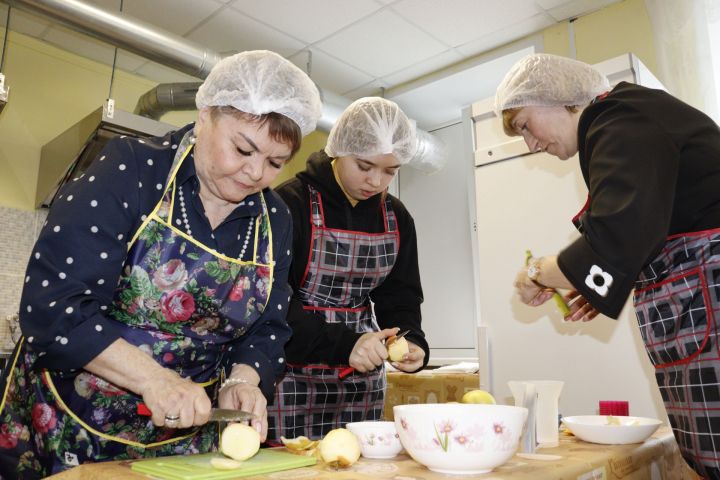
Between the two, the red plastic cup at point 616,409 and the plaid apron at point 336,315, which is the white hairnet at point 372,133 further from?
the red plastic cup at point 616,409

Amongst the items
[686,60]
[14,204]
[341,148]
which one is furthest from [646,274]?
[14,204]

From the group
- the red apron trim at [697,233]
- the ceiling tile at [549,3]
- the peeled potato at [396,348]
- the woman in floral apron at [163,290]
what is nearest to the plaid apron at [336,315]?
the peeled potato at [396,348]

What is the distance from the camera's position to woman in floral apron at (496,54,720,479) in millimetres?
1069

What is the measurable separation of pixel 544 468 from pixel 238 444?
47cm

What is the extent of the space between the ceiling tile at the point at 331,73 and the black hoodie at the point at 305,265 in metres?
2.10

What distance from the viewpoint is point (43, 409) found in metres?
1.10

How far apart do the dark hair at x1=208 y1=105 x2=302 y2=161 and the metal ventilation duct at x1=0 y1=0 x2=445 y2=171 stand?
2059 mm

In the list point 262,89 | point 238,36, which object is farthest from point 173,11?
point 262,89

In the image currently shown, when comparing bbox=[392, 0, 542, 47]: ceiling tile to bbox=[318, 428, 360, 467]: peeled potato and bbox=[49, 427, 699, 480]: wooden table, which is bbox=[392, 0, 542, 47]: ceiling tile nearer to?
bbox=[49, 427, 699, 480]: wooden table

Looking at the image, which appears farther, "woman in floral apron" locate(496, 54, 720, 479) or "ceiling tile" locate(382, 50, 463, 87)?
"ceiling tile" locate(382, 50, 463, 87)

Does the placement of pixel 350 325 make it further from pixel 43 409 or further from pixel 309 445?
pixel 43 409

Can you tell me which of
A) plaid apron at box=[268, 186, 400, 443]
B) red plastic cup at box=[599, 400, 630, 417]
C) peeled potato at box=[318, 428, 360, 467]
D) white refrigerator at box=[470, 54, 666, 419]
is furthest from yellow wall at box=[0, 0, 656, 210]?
peeled potato at box=[318, 428, 360, 467]

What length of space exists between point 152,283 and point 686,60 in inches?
90.9

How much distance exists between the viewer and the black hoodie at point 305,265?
5.51 feet
